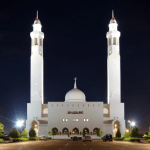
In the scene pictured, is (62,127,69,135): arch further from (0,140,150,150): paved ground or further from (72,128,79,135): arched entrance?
(0,140,150,150): paved ground

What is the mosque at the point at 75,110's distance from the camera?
70750 mm

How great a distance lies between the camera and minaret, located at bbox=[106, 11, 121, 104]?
71.5 meters

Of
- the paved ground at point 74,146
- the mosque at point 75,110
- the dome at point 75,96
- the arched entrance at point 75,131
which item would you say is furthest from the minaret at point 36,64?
the paved ground at point 74,146

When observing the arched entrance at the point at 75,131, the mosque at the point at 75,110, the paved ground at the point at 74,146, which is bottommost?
the arched entrance at the point at 75,131

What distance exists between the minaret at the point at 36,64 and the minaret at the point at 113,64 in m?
17.0

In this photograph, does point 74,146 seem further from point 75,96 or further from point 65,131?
point 75,96

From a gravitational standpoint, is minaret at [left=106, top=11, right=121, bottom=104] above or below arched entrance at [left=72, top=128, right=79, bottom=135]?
above

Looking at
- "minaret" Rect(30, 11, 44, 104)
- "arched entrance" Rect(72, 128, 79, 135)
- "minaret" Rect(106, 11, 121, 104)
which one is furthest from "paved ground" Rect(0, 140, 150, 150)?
"arched entrance" Rect(72, 128, 79, 135)

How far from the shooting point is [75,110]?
72.3m

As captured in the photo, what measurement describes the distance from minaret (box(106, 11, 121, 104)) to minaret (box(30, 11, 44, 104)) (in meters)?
17.0

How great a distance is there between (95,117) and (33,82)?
17.6m

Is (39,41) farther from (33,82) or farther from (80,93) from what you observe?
(80,93)

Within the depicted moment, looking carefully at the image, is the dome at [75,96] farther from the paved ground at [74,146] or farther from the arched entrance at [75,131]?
the paved ground at [74,146]

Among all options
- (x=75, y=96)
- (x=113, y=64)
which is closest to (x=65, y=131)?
(x=75, y=96)
